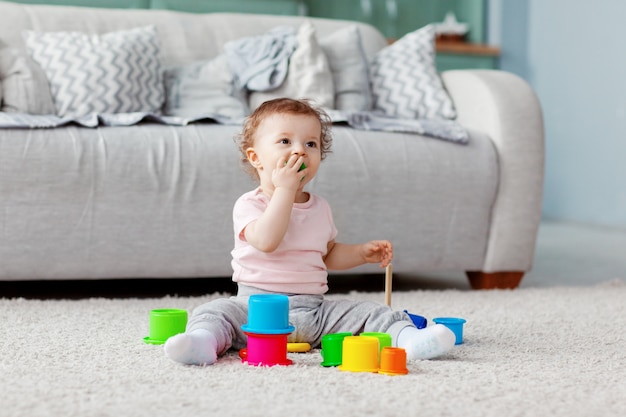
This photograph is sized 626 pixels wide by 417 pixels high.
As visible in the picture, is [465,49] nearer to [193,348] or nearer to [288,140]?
[288,140]

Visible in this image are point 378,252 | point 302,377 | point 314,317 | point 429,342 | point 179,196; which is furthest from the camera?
point 179,196

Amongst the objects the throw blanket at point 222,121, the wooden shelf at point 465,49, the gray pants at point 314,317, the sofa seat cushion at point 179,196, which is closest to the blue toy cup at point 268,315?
the gray pants at point 314,317

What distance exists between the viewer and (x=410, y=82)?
2.55 m

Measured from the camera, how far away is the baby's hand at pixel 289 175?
1.34 meters

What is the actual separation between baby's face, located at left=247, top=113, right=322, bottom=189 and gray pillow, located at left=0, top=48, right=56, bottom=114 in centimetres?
101

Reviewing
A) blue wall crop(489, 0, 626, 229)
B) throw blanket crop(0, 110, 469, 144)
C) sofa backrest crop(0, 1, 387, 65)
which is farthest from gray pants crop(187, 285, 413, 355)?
blue wall crop(489, 0, 626, 229)

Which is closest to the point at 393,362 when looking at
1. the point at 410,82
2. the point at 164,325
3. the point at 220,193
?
the point at 164,325

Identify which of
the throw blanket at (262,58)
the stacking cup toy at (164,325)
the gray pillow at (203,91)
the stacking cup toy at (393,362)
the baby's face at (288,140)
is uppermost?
the baby's face at (288,140)

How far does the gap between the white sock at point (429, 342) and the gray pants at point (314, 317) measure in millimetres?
64

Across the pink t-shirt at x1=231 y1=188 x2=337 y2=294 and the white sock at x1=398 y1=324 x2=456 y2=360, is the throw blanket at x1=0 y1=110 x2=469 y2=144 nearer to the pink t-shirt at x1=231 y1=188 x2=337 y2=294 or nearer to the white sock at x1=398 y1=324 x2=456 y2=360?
the pink t-shirt at x1=231 y1=188 x2=337 y2=294

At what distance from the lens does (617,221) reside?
4160mm

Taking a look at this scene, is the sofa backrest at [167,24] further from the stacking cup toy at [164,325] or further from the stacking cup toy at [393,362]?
the stacking cup toy at [393,362]

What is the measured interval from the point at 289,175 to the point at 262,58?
1202 millimetres

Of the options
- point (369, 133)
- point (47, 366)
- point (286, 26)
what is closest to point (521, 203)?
point (369, 133)
